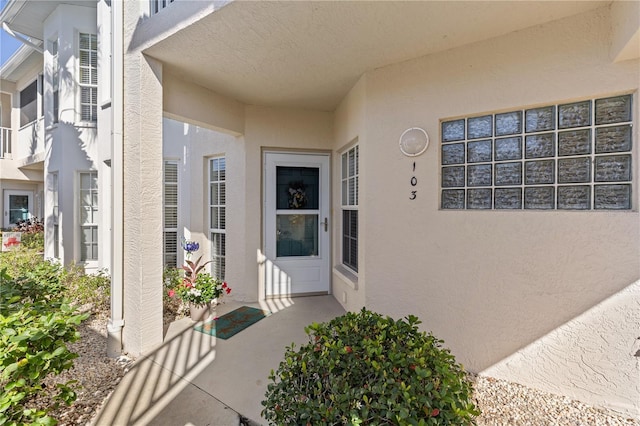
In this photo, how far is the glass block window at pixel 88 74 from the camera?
552 cm

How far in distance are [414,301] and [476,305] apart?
58 cm

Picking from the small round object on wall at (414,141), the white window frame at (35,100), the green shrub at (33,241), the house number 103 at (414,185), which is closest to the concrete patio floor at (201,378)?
the house number 103 at (414,185)

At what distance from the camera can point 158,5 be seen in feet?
9.46

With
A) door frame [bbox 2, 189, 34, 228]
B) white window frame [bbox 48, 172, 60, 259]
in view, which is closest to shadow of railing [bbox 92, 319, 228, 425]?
white window frame [bbox 48, 172, 60, 259]

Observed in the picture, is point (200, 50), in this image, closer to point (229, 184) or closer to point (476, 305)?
point (229, 184)

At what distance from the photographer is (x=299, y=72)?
321 cm

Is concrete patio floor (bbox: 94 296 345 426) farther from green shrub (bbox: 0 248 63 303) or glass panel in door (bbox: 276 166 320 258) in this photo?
glass panel in door (bbox: 276 166 320 258)

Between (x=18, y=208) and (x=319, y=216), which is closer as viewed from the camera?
(x=319, y=216)

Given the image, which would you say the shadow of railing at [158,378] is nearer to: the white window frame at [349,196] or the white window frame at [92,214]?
the white window frame at [349,196]

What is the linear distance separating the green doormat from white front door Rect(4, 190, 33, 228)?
9.96m

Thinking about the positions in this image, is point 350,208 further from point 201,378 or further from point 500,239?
point 201,378

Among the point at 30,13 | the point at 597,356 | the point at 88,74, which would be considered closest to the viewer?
the point at 597,356

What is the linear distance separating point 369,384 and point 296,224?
340 cm

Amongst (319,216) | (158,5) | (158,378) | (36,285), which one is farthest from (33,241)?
(319,216)
